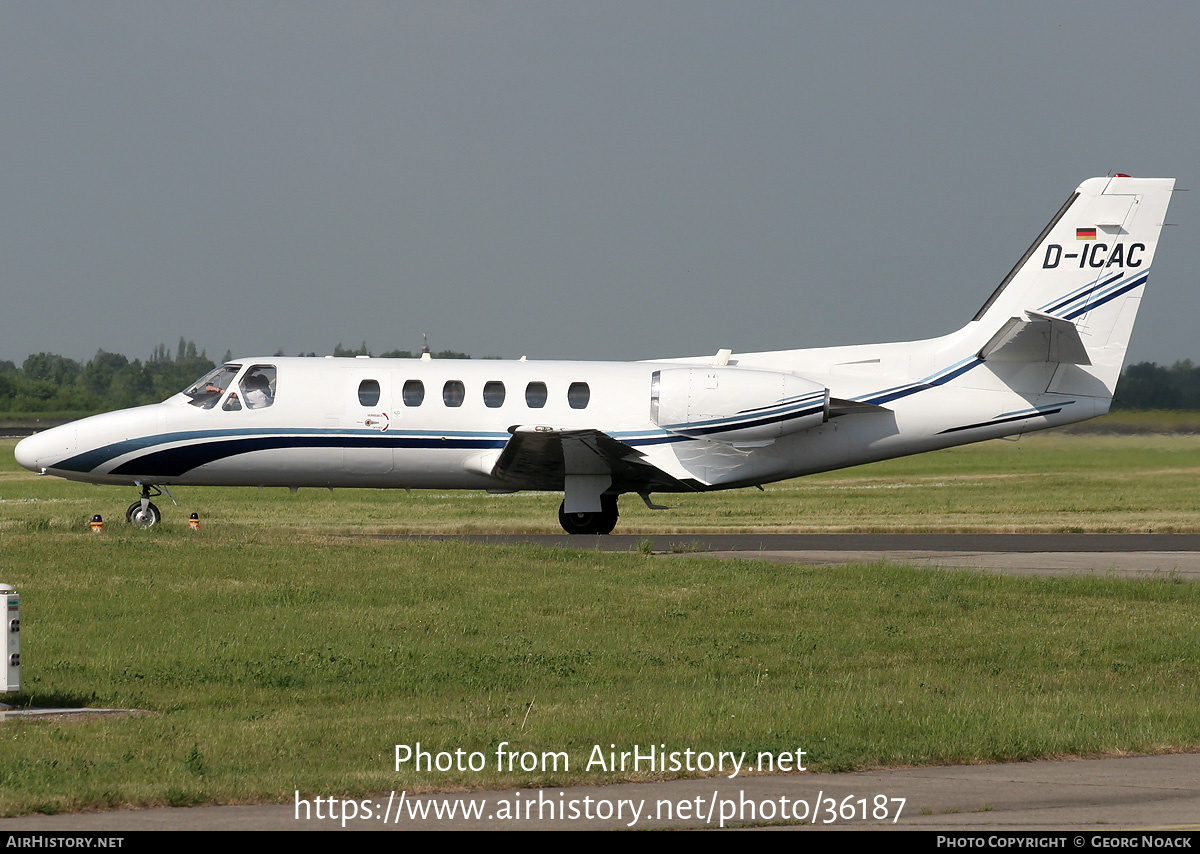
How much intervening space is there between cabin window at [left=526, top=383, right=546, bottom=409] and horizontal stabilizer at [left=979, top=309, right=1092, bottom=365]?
775 centimetres

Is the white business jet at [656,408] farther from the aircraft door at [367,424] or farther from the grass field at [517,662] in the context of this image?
the grass field at [517,662]

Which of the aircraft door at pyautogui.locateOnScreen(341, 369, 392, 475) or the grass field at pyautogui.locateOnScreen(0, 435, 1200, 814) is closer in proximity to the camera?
the grass field at pyautogui.locateOnScreen(0, 435, 1200, 814)

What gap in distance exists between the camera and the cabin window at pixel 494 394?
73.8 feet

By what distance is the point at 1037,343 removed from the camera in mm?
22625

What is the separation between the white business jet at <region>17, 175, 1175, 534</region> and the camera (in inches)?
876

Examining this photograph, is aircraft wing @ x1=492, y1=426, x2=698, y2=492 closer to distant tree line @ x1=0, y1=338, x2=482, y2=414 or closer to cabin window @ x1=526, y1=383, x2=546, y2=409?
cabin window @ x1=526, y1=383, x2=546, y2=409

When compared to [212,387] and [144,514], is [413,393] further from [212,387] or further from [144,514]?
[144,514]

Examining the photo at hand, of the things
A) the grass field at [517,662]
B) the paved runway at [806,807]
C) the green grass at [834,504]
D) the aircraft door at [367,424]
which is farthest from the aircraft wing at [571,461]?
the paved runway at [806,807]

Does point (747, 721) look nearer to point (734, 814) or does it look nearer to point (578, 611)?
point (734, 814)

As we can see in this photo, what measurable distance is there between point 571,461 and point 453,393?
2332 millimetres

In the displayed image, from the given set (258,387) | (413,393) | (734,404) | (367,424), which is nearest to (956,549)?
(734,404)

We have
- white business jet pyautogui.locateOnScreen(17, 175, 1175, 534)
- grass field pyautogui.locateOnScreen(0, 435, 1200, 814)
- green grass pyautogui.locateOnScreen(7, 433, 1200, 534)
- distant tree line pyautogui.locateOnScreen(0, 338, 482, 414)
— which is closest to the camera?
grass field pyautogui.locateOnScreen(0, 435, 1200, 814)

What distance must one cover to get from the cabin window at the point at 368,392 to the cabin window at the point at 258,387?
1516 millimetres

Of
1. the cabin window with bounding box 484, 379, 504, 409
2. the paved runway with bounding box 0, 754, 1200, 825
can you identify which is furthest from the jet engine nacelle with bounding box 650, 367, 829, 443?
the paved runway with bounding box 0, 754, 1200, 825
